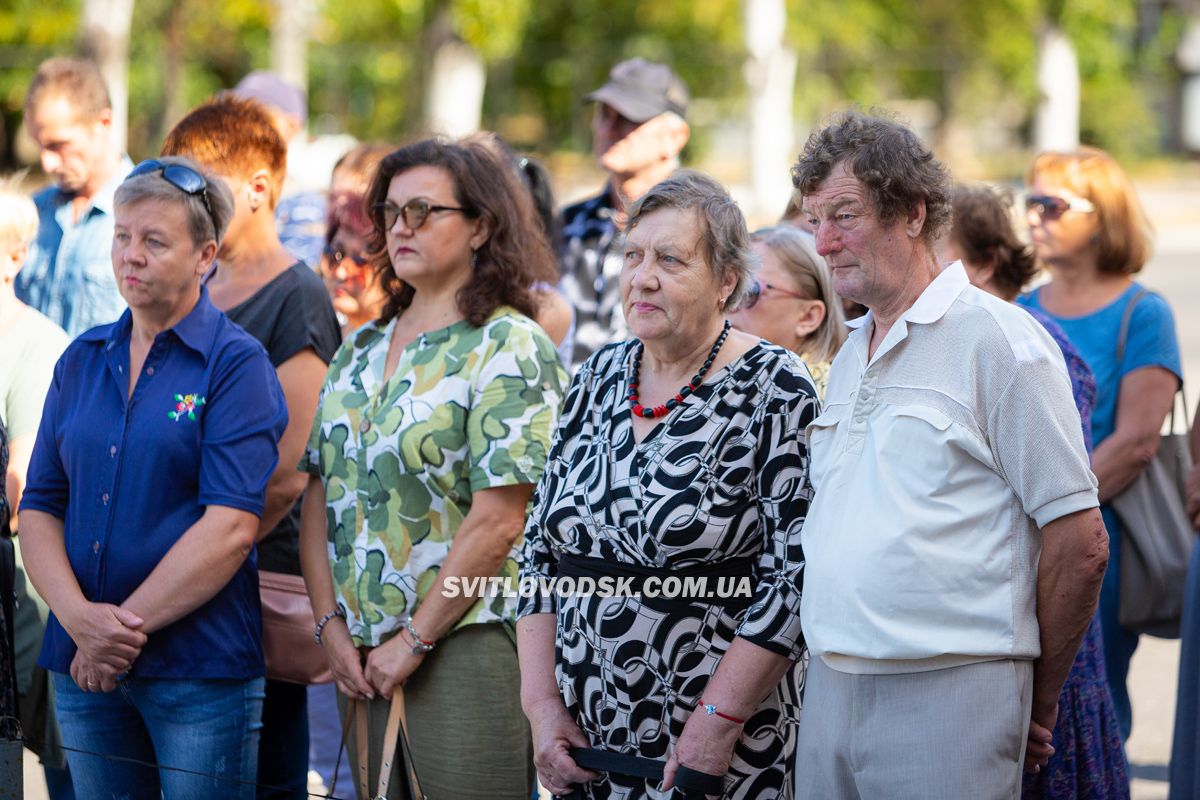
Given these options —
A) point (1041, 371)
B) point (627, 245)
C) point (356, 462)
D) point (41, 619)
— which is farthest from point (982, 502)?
point (41, 619)

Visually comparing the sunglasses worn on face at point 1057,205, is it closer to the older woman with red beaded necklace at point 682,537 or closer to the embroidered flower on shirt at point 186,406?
the older woman with red beaded necklace at point 682,537

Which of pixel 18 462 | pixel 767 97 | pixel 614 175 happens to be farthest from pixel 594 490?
pixel 767 97

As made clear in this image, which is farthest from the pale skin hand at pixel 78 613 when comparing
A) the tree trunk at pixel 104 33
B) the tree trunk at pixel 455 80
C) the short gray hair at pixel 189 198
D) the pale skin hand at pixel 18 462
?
the tree trunk at pixel 455 80

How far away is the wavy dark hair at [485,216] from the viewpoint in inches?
139

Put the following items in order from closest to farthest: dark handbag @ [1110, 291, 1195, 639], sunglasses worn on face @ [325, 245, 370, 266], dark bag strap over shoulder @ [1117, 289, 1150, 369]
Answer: dark handbag @ [1110, 291, 1195, 639], dark bag strap over shoulder @ [1117, 289, 1150, 369], sunglasses worn on face @ [325, 245, 370, 266]

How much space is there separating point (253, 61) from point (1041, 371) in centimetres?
3049

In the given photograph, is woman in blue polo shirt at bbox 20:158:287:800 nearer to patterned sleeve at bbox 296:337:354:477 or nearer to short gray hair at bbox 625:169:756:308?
patterned sleeve at bbox 296:337:354:477

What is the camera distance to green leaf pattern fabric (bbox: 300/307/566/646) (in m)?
3.34

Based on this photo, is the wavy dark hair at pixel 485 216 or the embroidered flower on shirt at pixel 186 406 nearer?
the embroidered flower on shirt at pixel 186 406

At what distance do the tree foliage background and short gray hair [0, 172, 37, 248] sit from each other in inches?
821

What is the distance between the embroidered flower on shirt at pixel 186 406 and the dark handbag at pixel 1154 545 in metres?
2.77

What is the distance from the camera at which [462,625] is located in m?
3.35

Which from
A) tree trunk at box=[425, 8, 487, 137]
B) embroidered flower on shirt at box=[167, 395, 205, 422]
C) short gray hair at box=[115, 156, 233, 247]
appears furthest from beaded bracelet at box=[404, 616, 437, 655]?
tree trunk at box=[425, 8, 487, 137]

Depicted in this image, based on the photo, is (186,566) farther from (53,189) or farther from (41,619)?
(53,189)
